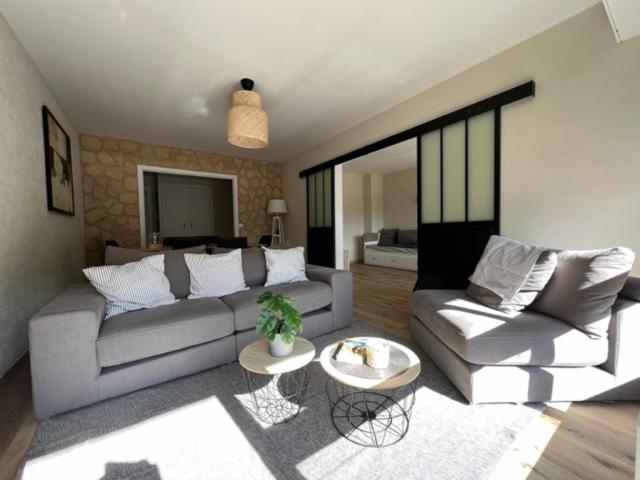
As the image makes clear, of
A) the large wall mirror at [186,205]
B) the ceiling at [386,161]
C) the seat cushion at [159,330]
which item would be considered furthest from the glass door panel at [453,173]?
the large wall mirror at [186,205]

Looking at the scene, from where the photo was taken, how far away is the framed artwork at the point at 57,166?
256cm

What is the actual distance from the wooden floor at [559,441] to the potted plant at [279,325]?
1031mm

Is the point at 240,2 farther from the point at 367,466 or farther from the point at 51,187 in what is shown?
the point at 367,466

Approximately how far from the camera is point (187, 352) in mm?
1749

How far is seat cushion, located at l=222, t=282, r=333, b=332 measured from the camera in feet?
6.41

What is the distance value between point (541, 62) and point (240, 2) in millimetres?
2337

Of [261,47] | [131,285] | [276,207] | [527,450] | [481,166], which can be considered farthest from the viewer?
[276,207]

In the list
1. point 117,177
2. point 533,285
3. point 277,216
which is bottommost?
point 533,285

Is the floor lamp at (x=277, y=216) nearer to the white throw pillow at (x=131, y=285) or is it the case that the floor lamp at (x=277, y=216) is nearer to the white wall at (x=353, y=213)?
the white wall at (x=353, y=213)

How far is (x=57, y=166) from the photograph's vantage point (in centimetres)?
284

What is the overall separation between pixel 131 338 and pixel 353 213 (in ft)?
21.0

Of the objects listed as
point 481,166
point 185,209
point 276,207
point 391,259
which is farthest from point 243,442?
point 185,209

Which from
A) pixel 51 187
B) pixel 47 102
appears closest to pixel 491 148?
pixel 51 187

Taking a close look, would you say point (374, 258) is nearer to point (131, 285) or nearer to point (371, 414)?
point (371, 414)
